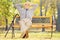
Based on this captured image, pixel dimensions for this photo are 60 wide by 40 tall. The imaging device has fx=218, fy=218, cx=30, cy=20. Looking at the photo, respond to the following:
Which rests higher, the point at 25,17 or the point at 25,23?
the point at 25,17

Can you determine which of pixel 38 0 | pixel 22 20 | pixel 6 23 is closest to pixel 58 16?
pixel 38 0

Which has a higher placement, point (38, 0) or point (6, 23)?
point (38, 0)

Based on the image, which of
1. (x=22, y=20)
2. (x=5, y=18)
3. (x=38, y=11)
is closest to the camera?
(x=22, y=20)

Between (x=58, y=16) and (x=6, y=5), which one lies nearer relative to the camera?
(x=6, y=5)

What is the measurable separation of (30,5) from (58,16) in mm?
4494

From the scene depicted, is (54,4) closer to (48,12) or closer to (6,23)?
(48,12)

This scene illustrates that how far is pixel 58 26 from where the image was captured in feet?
39.2

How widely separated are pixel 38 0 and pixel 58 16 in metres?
1.41

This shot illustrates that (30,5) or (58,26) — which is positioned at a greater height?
(30,5)

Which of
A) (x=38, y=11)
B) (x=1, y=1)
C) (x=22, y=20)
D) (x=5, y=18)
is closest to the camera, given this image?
(x=22, y=20)

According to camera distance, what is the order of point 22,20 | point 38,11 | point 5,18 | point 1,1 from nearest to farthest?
1. point 22,20
2. point 1,1
3. point 5,18
4. point 38,11

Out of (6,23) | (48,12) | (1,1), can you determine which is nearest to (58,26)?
(48,12)

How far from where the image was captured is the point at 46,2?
39.4 ft

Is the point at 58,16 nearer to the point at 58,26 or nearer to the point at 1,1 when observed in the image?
the point at 58,26
